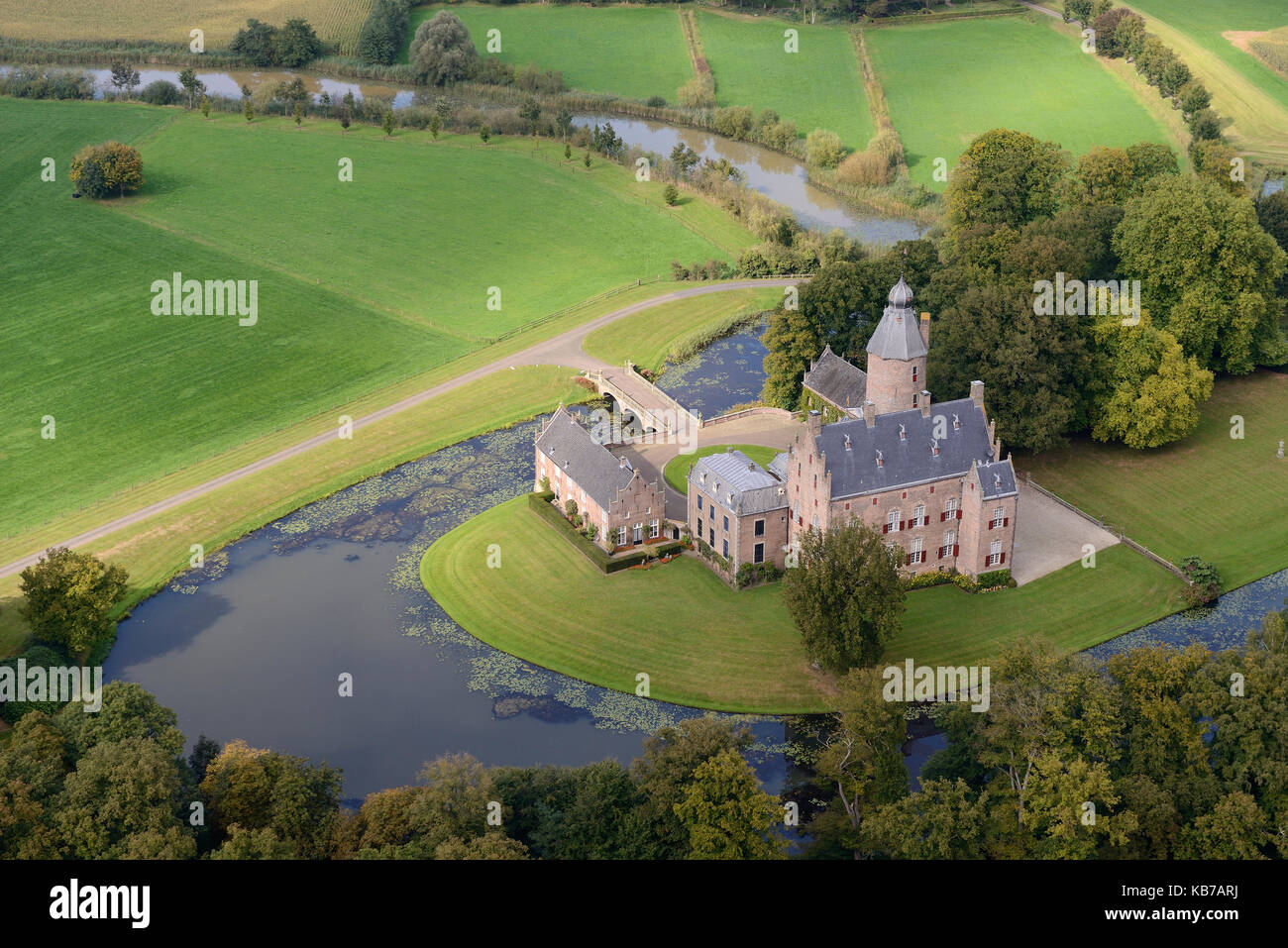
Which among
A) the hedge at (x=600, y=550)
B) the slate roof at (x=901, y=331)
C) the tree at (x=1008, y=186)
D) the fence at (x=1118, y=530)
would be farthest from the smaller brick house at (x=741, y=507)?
the tree at (x=1008, y=186)

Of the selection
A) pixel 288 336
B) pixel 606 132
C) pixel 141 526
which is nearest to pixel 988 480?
pixel 141 526

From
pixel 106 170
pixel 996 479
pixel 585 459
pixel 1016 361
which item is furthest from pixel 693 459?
pixel 106 170

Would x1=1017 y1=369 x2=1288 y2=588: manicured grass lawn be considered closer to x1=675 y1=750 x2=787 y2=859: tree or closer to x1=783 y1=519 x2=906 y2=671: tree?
x1=783 y1=519 x2=906 y2=671: tree

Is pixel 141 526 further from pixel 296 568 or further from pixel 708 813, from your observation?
pixel 708 813

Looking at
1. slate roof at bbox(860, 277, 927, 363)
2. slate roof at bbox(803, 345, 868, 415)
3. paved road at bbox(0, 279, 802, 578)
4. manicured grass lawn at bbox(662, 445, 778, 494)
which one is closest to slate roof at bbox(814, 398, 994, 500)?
slate roof at bbox(860, 277, 927, 363)

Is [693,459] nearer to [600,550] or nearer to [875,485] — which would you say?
[600,550]

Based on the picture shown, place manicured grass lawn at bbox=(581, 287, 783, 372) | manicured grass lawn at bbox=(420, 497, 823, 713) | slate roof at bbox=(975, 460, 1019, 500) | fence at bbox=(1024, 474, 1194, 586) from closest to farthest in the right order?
manicured grass lawn at bbox=(420, 497, 823, 713), slate roof at bbox=(975, 460, 1019, 500), fence at bbox=(1024, 474, 1194, 586), manicured grass lawn at bbox=(581, 287, 783, 372)

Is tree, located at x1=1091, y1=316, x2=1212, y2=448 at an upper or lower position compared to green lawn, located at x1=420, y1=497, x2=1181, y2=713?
upper
